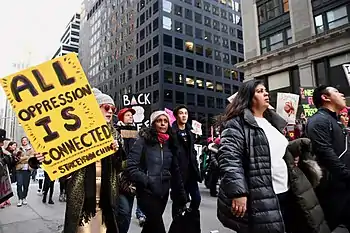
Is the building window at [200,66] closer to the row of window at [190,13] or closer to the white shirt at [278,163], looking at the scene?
the row of window at [190,13]

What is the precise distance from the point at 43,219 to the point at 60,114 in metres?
4.54

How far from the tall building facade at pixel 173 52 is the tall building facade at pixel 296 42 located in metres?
26.7

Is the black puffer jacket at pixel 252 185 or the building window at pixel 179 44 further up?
the building window at pixel 179 44

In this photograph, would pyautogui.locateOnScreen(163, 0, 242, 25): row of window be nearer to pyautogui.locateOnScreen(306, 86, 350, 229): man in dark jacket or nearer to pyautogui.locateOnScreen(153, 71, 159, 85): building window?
pyautogui.locateOnScreen(153, 71, 159, 85): building window

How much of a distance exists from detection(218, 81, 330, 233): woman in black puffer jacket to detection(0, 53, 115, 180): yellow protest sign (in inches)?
46.1

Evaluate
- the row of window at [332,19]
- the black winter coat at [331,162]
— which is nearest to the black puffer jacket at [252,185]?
the black winter coat at [331,162]

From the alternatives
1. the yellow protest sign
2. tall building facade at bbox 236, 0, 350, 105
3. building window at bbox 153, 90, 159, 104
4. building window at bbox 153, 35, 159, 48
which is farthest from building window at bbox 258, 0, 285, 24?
building window at bbox 153, 35, 159, 48

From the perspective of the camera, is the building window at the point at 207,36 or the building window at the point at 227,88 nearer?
the building window at the point at 207,36

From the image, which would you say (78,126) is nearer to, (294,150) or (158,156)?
(158,156)

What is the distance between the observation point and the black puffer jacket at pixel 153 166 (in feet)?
11.2

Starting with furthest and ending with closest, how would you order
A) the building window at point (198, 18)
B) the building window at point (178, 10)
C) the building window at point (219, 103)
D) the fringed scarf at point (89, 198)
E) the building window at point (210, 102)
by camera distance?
the building window at point (219, 103), the building window at point (198, 18), the building window at point (210, 102), the building window at point (178, 10), the fringed scarf at point (89, 198)

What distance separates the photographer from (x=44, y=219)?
636 centimetres

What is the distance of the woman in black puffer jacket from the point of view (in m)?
2.31

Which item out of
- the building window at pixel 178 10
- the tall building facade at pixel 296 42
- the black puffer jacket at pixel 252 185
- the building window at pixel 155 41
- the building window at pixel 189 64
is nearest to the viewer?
the black puffer jacket at pixel 252 185
